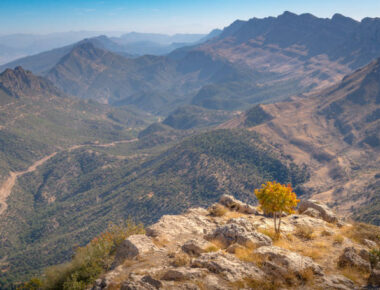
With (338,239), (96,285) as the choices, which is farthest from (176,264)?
(338,239)

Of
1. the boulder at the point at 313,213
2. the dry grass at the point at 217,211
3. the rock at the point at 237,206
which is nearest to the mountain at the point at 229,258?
the boulder at the point at 313,213

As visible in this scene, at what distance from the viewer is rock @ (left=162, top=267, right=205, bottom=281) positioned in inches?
971

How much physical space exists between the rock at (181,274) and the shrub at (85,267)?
31.1 ft

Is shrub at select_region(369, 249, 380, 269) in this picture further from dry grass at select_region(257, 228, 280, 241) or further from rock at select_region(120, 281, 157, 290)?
rock at select_region(120, 281, 157, 290)

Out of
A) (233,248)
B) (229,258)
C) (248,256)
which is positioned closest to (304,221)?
(233,248)

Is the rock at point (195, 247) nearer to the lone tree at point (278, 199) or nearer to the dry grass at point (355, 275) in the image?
the lone tree at point (278, 199)

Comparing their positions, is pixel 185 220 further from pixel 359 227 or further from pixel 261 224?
pixel 359 227

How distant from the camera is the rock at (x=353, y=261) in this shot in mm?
26453

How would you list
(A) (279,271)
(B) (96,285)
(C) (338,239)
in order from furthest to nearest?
(C) (338,239)
(B) (96,285)
(A) (279,271)

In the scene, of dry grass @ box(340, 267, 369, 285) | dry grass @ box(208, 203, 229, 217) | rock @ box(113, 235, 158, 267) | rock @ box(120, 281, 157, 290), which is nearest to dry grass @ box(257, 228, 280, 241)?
dry grass @ box(340, 267, 369, 285)

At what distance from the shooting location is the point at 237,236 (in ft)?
107

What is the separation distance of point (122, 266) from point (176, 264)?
246 inches

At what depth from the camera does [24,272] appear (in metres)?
189

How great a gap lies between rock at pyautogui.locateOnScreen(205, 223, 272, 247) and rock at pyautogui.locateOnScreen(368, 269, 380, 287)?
10308 mm
